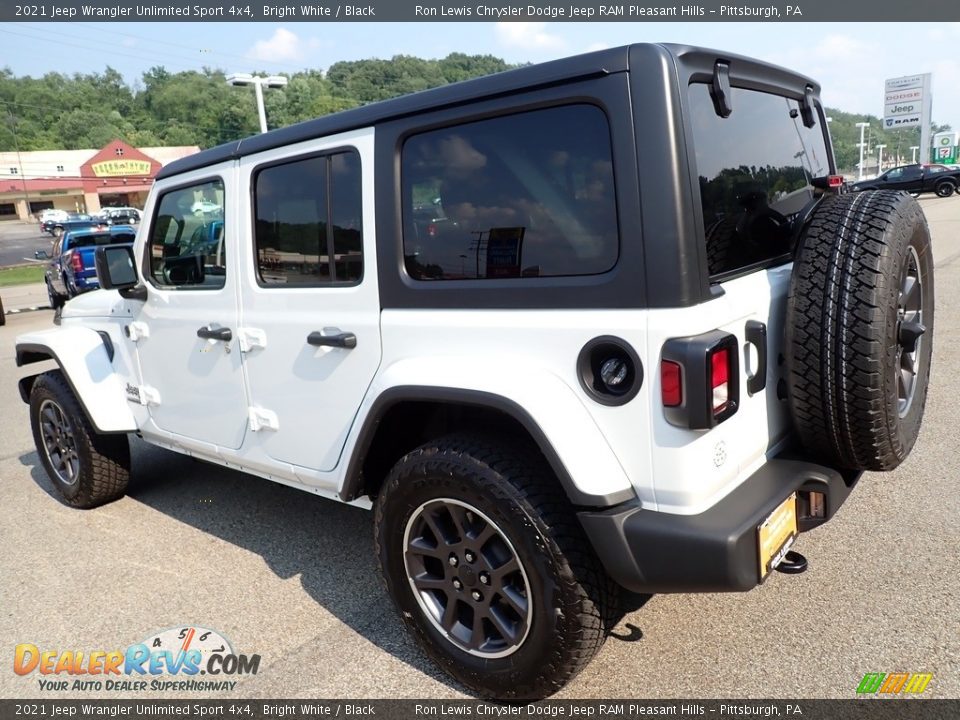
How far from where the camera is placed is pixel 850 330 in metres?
2.18

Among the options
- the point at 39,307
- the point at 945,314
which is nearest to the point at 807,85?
the point at 945,314

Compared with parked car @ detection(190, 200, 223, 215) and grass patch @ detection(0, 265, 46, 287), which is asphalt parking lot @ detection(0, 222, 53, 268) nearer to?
grass patch @ detection(0, 265, 46, 287)

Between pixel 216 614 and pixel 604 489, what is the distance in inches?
79.6

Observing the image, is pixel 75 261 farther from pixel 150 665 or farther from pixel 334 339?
pixel 334 339

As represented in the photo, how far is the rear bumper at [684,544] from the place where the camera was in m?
2.00

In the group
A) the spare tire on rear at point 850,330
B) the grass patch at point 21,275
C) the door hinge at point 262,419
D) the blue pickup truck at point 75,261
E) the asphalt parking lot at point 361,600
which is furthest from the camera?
the grass patch at point 21,275

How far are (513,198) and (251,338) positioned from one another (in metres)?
1.44

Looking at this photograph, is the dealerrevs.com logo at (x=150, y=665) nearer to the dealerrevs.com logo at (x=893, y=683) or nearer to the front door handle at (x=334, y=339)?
the front door handle at (x=334, y=339)

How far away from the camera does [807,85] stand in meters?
3.09

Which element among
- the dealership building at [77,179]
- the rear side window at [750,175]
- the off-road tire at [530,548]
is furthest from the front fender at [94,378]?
the dealership building at [77,179]

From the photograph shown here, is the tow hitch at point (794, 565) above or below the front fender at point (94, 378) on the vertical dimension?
below

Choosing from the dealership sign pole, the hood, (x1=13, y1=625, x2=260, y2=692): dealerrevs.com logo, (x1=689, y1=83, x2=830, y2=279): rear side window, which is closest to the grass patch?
the hood

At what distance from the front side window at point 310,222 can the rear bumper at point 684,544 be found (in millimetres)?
1354

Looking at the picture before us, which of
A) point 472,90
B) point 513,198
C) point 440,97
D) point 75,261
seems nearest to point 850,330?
point 513,198
